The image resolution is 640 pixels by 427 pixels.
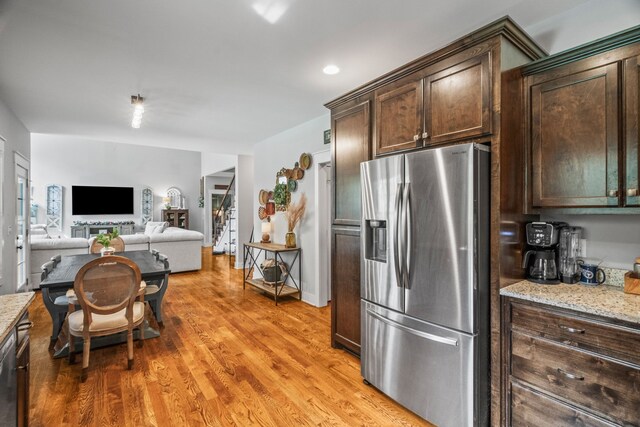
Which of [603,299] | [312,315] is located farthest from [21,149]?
[603,299]

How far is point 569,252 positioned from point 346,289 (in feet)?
5.45

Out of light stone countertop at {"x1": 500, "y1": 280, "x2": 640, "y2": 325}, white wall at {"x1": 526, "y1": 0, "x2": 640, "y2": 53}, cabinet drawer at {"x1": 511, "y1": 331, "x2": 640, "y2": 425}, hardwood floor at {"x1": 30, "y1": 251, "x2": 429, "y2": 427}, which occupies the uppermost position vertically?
white wall at {"x1": 526, "y1": 0, "x2": 640, "y2": 53}

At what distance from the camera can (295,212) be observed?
4.70 m

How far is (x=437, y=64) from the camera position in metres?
2.05

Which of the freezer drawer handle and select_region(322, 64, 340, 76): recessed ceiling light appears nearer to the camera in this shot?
the freezer drawer handle

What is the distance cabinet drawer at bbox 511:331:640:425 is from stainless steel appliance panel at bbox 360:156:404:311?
72cm

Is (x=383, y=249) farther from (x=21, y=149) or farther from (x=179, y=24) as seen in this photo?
(x=21, y=149)

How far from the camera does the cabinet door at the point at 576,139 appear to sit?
167 centimetres

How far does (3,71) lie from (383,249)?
150 inches

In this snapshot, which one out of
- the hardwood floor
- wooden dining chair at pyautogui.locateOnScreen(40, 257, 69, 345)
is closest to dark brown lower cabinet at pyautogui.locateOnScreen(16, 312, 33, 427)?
the hardwood floor

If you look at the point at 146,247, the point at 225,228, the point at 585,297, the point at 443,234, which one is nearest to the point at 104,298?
the point at 443,234

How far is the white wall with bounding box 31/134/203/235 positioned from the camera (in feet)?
31.8

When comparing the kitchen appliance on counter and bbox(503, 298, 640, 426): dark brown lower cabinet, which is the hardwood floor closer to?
bbox(503, 298, 640, 426): dark brown lower cabinet

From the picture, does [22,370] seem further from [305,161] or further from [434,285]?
[305,161]
